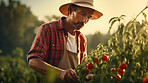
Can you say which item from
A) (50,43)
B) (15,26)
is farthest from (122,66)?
(15,26)

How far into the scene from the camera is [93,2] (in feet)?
11.3

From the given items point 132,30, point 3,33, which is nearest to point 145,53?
point 132,30

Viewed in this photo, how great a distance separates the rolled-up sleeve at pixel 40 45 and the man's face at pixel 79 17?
425 millimetres

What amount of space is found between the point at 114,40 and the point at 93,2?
1.70 metres

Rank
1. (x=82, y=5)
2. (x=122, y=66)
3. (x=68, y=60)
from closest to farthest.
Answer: (x=122, y=66), (x=82, y=5), (x=68, y=60)

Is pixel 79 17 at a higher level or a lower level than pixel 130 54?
higher

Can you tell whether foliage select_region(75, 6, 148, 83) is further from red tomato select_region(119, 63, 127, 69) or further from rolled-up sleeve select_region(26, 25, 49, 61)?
rolled-up sleeve select_region(26, 25, 49, 61)

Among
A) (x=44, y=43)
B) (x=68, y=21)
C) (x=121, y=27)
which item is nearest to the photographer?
(x=121, y=27)

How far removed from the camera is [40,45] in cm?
300

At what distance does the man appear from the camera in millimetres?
3027

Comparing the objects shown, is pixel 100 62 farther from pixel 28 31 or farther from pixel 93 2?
pixel 28 31

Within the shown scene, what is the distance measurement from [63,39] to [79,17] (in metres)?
0.45

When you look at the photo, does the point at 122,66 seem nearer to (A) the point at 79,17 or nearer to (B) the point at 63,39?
(A) the point at 79,17

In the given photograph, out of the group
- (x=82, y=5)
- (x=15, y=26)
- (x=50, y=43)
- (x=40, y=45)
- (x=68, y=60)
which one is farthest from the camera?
(x=15, y=26)
